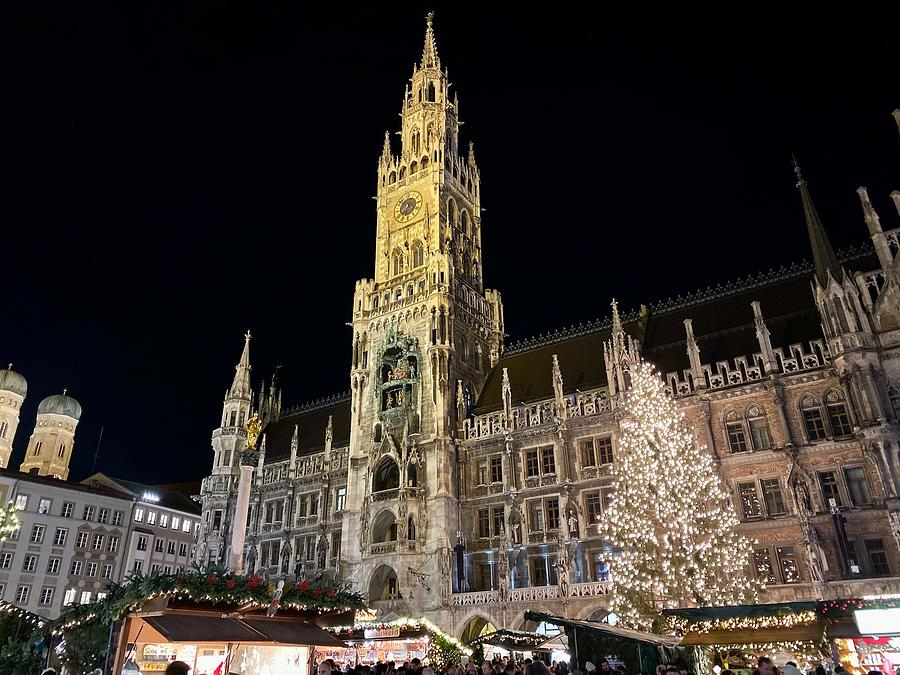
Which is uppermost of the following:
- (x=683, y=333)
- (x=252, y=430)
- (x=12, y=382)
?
(x=12, y=382)

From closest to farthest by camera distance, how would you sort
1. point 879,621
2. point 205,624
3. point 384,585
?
1. point 879,621
2. point 205,624
3. point 384,585

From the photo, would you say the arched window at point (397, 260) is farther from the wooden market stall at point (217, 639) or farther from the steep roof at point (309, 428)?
the wooden market stall at point (217, 639)

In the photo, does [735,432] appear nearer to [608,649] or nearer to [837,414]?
[837,414]

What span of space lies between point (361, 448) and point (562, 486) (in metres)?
15.4

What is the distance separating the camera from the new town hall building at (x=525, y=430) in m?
31.5

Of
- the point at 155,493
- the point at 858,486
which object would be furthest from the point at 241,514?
the point at 155,493

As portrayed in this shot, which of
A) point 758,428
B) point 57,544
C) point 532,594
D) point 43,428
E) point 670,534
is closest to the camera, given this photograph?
point 670,534

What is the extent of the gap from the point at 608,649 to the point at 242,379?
45.6 meters

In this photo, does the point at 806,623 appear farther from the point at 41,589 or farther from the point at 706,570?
the point at 41,589

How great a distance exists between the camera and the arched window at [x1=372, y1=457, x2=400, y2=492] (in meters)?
44.1

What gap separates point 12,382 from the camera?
84750 millimetres

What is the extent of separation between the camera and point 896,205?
3288cm

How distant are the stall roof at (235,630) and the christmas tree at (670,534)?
11860 mm

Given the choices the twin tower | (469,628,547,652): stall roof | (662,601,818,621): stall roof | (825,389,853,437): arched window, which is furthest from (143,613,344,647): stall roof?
the twin tower
